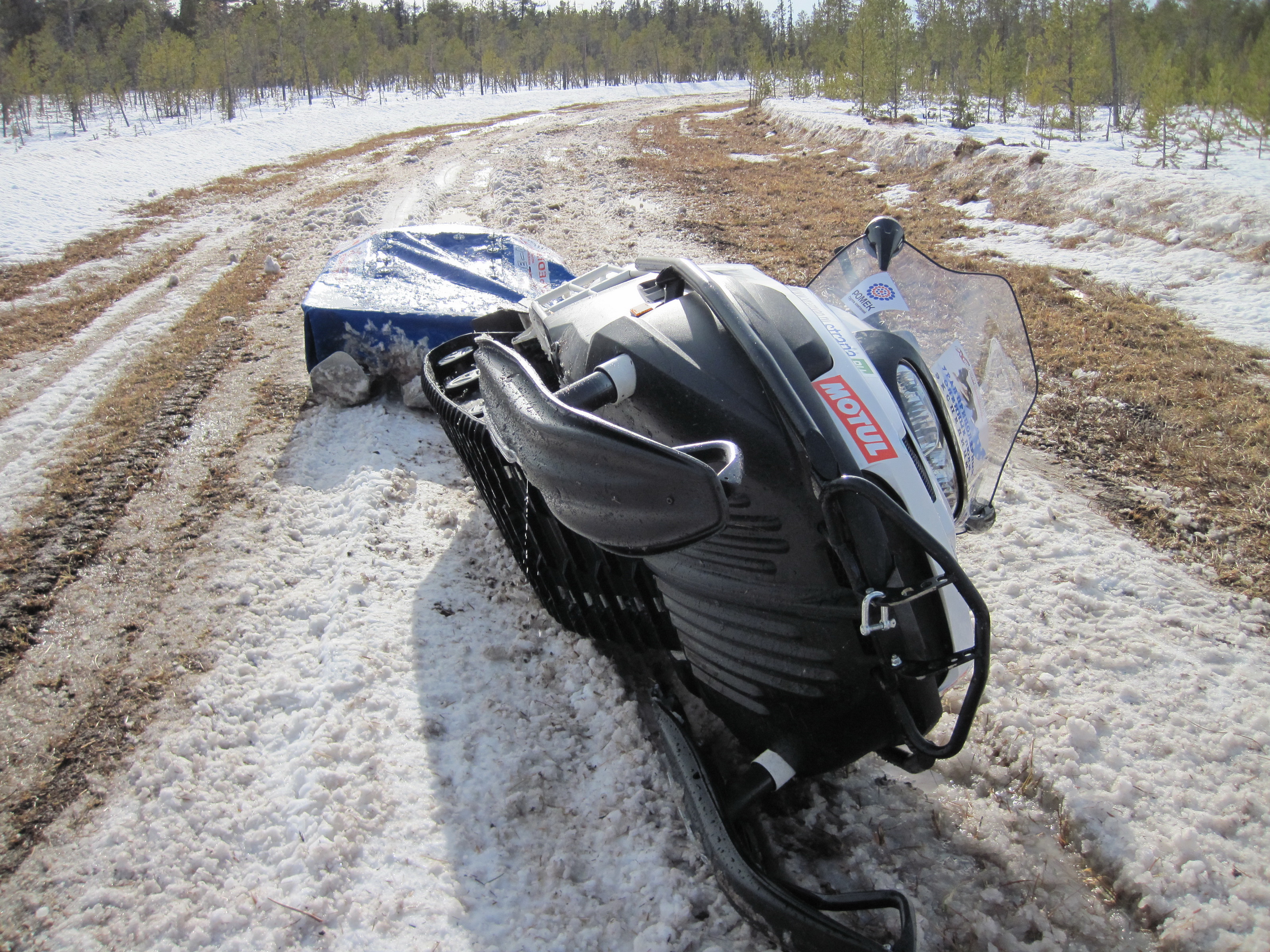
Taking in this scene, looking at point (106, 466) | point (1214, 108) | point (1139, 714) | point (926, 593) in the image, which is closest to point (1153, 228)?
point (1139, 714)

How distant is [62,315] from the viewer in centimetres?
670

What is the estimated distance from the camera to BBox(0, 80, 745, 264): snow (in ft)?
36.4

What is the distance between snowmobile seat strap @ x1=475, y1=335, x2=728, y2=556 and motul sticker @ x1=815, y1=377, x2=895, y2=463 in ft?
1.65

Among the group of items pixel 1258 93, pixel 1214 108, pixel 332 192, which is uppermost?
pixel 1258 93

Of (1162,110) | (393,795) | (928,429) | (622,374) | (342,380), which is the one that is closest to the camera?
(622,374)

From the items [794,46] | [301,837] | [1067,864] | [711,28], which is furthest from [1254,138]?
[711,28]

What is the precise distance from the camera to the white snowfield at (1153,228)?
690 cm

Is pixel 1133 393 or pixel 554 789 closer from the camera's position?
pixel 554 789

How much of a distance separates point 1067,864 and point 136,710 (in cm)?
285

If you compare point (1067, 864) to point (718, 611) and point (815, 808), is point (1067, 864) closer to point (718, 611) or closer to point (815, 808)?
point (815, 808)

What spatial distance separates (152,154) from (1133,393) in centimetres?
2268

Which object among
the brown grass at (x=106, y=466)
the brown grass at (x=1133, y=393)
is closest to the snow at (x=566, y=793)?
the brown grass at (x=1133, y=393)

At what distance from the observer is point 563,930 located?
1.80 m

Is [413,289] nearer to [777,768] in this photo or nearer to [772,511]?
[772,511]
